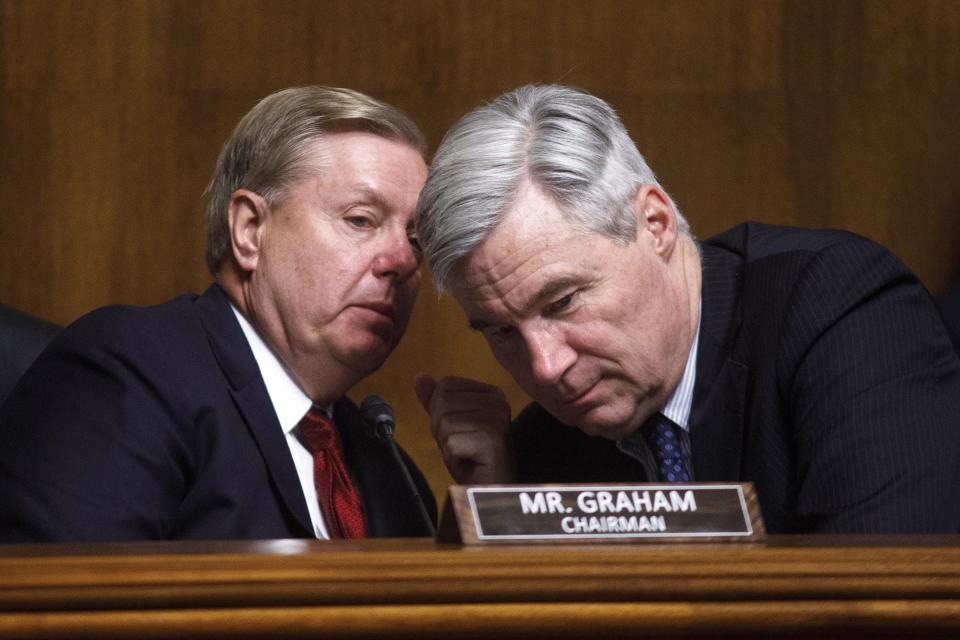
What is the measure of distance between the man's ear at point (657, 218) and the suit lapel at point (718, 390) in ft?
0.26

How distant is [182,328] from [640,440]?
642mm

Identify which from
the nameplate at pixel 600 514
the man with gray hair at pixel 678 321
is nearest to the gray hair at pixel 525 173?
the man with gray hair at pixel 678 321

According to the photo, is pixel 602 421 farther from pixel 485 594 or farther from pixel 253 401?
pixel 485 594

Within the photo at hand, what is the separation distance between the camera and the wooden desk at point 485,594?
0.89 meters

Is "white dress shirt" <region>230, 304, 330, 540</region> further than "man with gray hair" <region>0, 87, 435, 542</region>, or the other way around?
"white dress shirt" <region>230, 304, 330, 540</region>

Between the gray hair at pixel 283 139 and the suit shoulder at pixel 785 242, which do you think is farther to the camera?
Answer: the gray hair at pixel 283 139

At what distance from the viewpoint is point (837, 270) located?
1.59 m

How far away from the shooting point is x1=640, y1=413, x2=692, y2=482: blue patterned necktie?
5.74ft

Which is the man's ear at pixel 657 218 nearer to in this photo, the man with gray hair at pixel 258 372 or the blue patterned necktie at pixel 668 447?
the blue patterned necktie at pixel 668 447

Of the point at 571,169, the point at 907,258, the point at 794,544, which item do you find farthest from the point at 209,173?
the point at 794,544

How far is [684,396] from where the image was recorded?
1749 mm

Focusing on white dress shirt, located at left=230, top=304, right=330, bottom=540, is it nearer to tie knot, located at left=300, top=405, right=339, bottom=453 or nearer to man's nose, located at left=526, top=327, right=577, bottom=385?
tie knot, located at left=300, top=405, right=339, bottom=453

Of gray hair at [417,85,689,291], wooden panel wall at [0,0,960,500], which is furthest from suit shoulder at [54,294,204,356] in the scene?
wooden panel wall at [0,0,960,500]

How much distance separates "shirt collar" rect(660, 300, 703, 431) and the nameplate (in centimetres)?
66
